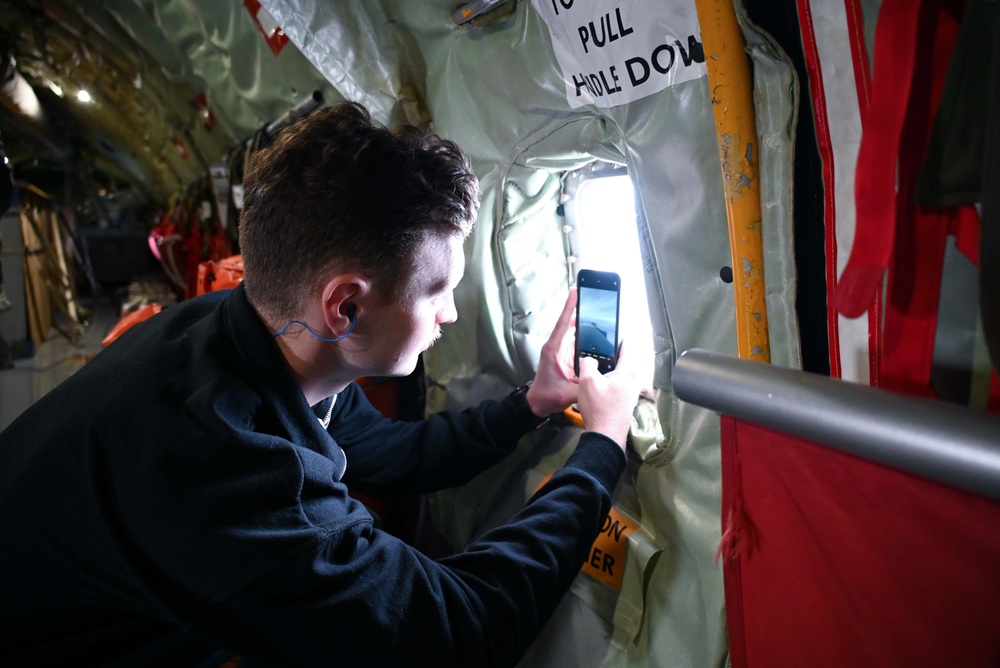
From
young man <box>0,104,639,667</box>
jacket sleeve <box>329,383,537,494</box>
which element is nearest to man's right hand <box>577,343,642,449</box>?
young man <box>0,104,639,667</box>

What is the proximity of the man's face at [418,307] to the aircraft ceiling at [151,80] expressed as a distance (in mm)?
1318

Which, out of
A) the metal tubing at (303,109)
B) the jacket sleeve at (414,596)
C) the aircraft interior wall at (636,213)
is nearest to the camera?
the aircraft interior wall at (636,213)

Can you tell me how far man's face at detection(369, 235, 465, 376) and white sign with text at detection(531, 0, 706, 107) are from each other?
36 centimetres

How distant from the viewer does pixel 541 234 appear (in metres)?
1.61

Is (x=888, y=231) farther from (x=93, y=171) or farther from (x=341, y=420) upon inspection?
(x=93, y=171)

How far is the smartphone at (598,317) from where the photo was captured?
4.28 ft

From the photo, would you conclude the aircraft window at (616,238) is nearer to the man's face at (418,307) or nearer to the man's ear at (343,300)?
the man's face at (418,307)

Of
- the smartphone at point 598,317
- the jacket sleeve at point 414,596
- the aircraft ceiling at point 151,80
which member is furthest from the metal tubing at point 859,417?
the aircraft ceiling at point 151,80

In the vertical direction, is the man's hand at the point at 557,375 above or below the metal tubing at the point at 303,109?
below

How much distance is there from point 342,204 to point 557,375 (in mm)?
651

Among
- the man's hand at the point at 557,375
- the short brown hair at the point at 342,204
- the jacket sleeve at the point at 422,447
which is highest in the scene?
the short brown hair at the point at 342,204

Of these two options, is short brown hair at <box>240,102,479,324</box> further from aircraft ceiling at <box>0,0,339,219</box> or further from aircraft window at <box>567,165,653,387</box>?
aircraft ceiling at <box>0,0,339,219</box>

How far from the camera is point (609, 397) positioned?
1.21 m

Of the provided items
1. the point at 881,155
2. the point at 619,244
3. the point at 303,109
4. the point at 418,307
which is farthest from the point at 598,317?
the point at 303,109
